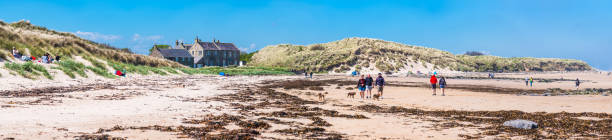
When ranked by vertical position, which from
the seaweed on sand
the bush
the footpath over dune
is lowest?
the seaweed on sand

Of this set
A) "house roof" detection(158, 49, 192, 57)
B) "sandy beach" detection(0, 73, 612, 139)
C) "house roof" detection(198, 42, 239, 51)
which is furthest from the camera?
"house roof" detection(198, 42, 239, 51)

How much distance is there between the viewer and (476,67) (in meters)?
118

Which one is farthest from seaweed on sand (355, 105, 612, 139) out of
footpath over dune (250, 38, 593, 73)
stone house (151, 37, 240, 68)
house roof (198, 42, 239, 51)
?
house roof (198, 42, 239, 51)

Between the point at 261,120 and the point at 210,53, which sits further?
the point at 210,53

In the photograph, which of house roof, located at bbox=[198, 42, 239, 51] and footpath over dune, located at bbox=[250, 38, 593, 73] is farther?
house roof, located at bbox=[198, 42, 239, 51]

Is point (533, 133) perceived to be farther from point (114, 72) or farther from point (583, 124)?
point (114, 72)

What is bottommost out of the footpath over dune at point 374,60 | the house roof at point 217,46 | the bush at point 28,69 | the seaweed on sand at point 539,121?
the seaweed on sand at point 539,121

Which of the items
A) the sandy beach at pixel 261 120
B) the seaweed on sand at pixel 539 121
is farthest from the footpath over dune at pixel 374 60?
the sandy beach at pixel 261 120

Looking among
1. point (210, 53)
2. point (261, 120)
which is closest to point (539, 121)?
point (261, 120)

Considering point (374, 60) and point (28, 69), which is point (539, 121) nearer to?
point (28, 69)

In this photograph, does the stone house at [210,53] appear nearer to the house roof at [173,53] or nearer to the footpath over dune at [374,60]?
the house roof at [173,53]

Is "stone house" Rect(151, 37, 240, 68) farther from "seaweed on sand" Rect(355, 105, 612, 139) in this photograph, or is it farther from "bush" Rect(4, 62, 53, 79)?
"seaweed on sand" Rect(355, 105, 612, 139)

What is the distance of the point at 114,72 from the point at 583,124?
4118 centimetres

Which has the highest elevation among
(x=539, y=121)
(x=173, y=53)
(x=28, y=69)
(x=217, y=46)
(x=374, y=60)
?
(x=217, y=46)
